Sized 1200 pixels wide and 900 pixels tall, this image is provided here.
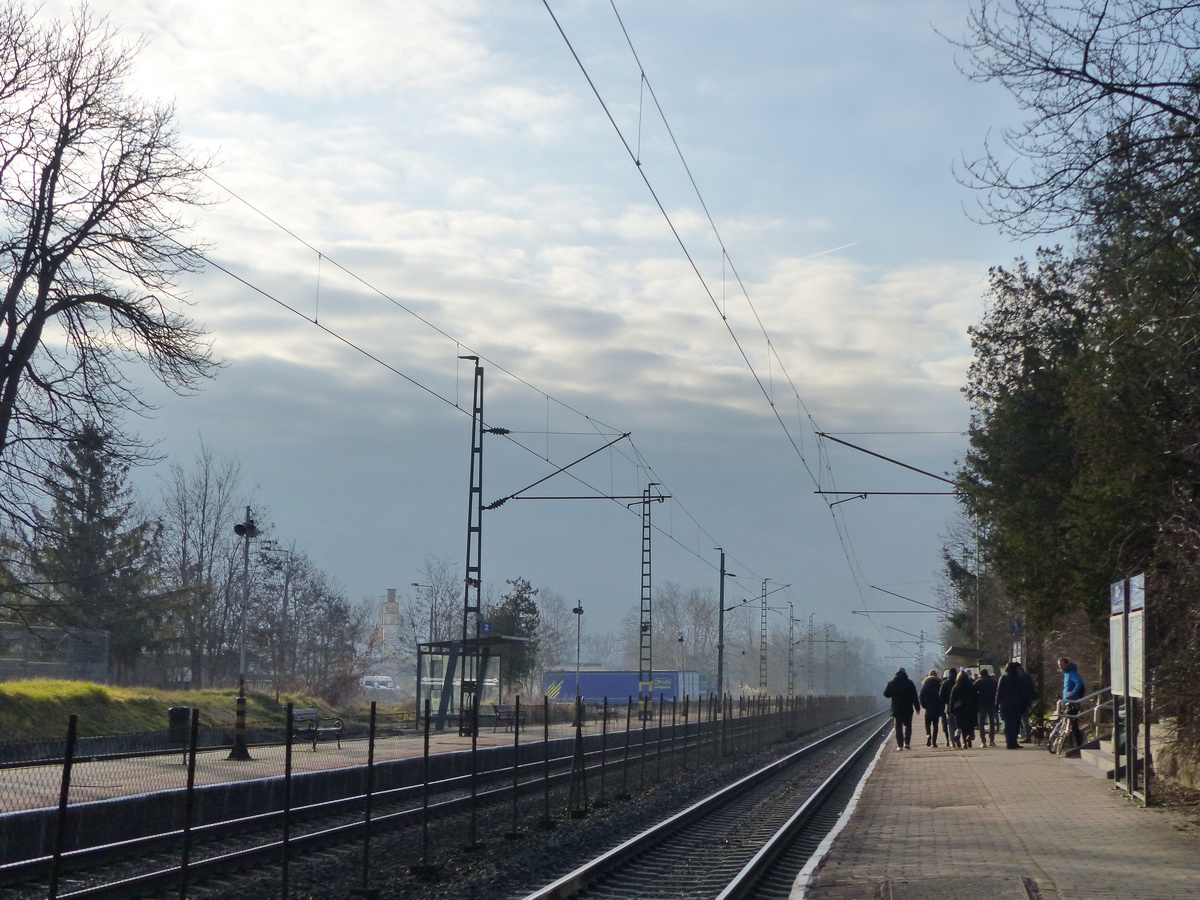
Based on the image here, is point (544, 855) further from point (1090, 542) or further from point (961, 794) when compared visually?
point (1090, 542)

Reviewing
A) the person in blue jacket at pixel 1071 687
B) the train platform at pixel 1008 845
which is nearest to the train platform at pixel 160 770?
the train platform at pixel 1008 845

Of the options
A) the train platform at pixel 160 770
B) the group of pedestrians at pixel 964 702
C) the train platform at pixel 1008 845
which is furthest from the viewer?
the group of pedestrians at pixel 964 702

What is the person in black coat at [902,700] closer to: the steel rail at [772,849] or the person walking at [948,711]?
the person walking at [948,711]

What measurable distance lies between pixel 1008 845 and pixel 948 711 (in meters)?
19.2

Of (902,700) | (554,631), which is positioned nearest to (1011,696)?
(902,700)

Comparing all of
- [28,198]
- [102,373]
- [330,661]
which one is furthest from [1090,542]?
[330,661]

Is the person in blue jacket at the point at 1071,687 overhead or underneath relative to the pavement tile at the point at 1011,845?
overhead

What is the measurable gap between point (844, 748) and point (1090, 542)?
21.6m

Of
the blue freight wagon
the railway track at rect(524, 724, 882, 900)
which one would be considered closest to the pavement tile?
the railway track at rect(524, 724, 882, 900)

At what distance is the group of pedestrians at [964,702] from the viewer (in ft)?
88.8

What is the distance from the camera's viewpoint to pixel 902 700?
2988 centimetres

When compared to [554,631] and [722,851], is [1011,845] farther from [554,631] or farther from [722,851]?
[554,631]

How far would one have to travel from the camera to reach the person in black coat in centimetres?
2953

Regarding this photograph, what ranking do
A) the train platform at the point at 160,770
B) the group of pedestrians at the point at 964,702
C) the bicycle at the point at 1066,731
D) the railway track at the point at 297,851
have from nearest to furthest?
1. the railway track at the point at 297,851
2. the train platform at the point at 160,770
3. the bicycle at the point at 1066,731
4. the group of pedestrians at the point at 964,702
